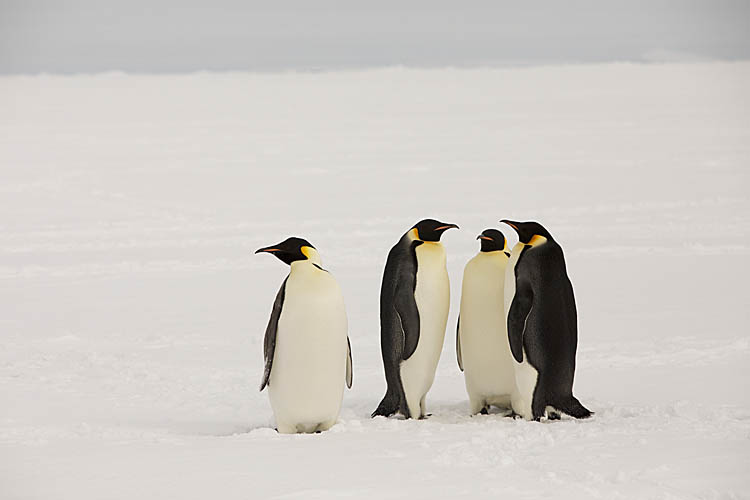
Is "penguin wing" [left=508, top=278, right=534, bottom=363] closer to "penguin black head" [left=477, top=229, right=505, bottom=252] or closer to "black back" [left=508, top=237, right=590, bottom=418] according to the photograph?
"black back" [left=508, top=237, right=590, bottom=418]

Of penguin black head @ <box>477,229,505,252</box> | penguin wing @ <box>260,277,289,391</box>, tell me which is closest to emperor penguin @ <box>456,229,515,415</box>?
penguin black head @ <box>477,229,505,252</box>

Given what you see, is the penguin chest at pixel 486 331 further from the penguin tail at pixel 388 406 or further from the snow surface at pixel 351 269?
the penguin tail at pixel 388 406

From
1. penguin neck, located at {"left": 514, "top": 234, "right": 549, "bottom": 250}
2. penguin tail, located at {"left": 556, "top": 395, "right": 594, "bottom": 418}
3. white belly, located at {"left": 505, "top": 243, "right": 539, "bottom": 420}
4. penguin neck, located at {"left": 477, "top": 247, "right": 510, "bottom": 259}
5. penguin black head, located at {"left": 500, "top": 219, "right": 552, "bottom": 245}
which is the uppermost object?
Answer: penguin black head, located at {"left": 500, "top": 219, "right": 552, "bottom": 245}

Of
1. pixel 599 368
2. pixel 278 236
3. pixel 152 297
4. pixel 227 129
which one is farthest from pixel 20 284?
pixel 227 129

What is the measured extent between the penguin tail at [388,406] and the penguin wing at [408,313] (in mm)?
219

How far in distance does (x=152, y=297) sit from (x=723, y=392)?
5.34m

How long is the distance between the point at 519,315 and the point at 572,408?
0.50 m

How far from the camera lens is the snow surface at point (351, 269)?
3.64 metres

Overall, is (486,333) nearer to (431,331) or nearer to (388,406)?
(431,331)

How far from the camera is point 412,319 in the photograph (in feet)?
15.0

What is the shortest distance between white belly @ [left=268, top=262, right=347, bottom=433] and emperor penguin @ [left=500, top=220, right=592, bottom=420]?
82 centimetres

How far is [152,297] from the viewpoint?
343 inches

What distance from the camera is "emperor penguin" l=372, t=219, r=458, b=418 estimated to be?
457 centimetres

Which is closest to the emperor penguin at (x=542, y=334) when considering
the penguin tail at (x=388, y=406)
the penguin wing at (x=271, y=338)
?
the penguin tail at (x=388, y=406)
